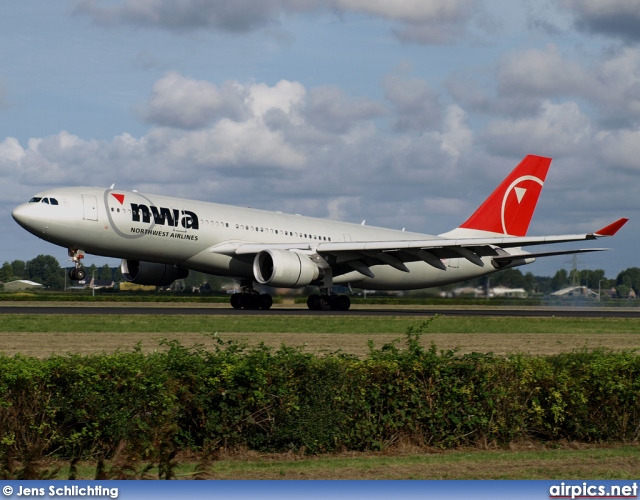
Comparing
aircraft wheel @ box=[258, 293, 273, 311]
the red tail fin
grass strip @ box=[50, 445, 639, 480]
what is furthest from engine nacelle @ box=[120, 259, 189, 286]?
grass strip @ box=[50, 445, 639, 480]

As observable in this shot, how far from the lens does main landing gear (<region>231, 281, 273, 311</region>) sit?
4569 centimetres

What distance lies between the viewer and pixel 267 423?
12.1m

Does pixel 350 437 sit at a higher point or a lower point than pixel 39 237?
lower

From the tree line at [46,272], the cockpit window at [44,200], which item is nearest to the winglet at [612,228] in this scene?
the cockpit window at [44,200]

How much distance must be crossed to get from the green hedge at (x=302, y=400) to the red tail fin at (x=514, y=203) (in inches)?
1633

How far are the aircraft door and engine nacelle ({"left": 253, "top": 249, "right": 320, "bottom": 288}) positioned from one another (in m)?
7.60

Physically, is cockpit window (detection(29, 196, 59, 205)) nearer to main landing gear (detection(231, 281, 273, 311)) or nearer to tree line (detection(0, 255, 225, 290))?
main landing gear (detection(231, 281, 273, 311))

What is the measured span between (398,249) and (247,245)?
7147 millimetres

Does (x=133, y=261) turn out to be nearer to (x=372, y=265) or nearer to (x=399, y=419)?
(x=372, y=265)

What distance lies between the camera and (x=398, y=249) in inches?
1741

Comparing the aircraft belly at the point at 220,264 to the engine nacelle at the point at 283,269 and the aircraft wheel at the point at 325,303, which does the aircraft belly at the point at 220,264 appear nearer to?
the engine nacelle at the point at 283,269

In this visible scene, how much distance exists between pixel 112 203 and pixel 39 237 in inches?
136

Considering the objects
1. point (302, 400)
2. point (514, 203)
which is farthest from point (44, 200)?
point (302, 400)

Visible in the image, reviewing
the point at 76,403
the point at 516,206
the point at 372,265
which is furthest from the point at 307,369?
the point at 516,206
